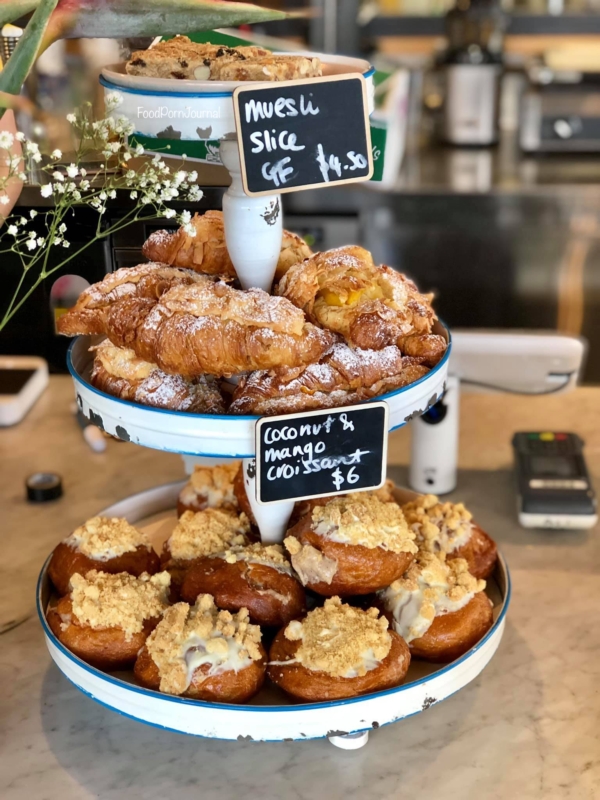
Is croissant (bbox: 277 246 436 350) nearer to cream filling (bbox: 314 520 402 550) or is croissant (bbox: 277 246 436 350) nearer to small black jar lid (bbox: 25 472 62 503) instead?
cream filling (bbox: 314 520 402 550)

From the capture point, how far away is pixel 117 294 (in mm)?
905

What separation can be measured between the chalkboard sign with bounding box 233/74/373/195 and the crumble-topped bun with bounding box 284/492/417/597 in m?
0.34

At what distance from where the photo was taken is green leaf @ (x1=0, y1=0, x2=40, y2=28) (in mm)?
735

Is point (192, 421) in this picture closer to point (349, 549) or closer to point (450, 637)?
point (349, 549)

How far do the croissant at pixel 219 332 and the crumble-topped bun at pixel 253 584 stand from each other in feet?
0.72

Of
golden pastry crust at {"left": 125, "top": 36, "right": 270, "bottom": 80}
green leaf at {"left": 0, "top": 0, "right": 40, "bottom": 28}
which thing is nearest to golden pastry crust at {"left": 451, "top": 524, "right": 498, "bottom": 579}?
golden pastry crust at {"left": 125, "top": 36, "right": 270, "bottom": 80}

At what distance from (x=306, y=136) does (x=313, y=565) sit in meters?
0.42

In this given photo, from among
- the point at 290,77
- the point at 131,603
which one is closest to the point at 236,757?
the point at 131,603

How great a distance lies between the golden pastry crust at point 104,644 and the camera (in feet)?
2.93

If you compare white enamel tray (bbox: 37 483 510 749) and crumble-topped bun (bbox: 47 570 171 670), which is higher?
crumble-topped bun (bbox: 47 570 171 670)

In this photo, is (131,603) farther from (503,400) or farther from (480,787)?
(503,400)

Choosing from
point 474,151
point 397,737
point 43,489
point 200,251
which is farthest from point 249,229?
point 474,151

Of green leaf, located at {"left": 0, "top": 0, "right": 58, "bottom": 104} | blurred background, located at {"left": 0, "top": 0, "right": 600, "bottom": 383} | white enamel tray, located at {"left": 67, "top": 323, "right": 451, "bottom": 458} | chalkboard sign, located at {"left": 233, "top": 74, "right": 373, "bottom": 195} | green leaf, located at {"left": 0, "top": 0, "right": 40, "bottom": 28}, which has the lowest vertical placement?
blurred background, located at {"left": 0, "top": 0, "right": 600, "bottom": 383}

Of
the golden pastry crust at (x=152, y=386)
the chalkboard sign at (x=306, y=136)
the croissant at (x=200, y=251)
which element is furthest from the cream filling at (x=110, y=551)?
the chalkboard sign at (x=306, y=136)
